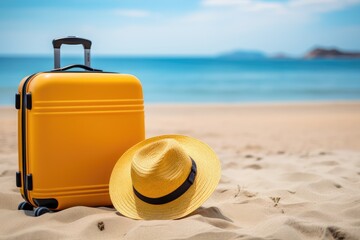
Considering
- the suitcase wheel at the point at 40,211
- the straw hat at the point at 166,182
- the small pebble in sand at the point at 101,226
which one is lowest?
the suitcase wheel at the point at 40,211

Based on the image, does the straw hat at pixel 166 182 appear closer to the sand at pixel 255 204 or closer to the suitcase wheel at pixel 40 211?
the sand at pixel 255 204

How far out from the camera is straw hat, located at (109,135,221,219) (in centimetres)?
272

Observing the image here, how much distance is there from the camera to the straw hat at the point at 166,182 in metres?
2.72

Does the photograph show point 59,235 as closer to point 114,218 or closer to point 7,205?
point 114,218

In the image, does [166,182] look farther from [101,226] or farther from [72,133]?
[72,133]

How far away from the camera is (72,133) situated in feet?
9.75

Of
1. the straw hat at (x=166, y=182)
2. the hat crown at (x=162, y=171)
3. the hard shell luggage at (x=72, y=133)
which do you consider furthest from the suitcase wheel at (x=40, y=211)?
the hat crown at (x=162, y=171)

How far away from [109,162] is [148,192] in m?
0.46

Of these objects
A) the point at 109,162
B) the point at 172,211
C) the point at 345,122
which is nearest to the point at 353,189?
the point at 172,211

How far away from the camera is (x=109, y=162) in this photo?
3119 millimetres

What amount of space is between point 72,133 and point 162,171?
0.62m

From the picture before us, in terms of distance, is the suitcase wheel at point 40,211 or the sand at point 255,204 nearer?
the sand at point 255,204

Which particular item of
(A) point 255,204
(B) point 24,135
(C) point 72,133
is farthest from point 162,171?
(B) point 24,135

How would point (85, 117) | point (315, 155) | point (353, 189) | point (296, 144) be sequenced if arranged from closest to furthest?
1. point (85, 117)
2. point (353, 189)
3. point (315, 155)
4. point (296, 144)
